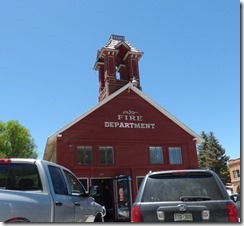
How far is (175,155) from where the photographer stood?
27.5 m

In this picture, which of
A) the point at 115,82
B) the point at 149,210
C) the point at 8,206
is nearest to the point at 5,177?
the point at 8,206

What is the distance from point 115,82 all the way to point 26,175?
81.1ft

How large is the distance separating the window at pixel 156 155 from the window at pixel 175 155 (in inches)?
35.1

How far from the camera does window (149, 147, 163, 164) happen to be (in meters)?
26.7

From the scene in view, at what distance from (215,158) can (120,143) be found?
41107 millimetres

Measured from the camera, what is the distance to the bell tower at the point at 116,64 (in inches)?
1185

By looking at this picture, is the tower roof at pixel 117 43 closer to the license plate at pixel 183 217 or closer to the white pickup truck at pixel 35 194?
the white pickup truck at pixel 35 194

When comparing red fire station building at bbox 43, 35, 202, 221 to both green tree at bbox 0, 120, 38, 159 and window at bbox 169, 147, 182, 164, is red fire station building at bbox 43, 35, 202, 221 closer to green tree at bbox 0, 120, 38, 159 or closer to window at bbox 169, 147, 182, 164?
window at bbox 169, 147, 182, 164

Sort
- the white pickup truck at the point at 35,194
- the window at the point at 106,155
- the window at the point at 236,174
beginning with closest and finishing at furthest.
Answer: the white pickup truck at the point at 35,194 < the window at the point at 106,155 < the window at the point at 236,174

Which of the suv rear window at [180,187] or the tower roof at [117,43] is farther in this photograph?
the tower roof at [117,43]

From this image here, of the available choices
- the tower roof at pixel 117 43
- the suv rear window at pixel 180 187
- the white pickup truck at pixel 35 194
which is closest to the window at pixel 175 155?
the tower roof at pixel 117 43

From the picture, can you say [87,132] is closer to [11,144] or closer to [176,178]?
[176,178]

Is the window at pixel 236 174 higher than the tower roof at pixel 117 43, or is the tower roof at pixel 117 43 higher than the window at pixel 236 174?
the tower roof at pixel 117 43

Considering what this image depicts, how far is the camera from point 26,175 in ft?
18.8
